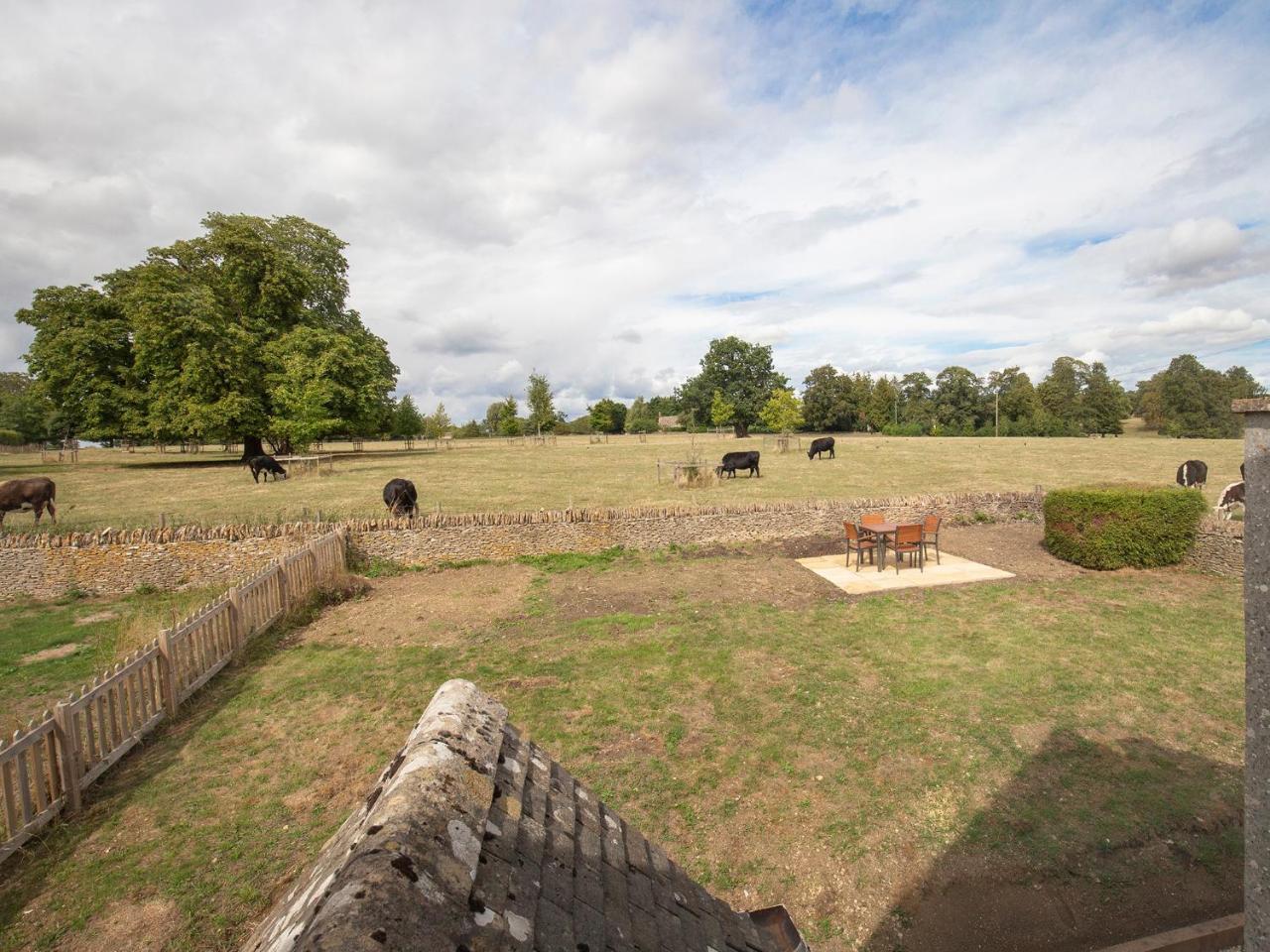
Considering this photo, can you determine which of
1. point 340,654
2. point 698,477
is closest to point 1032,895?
point 340,654

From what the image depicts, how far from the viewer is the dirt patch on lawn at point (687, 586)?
10.2 metres

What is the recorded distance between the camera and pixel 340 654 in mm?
8328

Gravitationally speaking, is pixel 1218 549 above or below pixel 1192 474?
below

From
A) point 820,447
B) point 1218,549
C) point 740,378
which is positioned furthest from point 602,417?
point 1218,549

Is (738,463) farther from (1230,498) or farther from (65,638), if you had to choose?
(65,638)

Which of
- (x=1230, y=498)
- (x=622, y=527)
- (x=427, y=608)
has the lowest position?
(x=427, y=608)

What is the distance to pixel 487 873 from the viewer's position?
1.44m

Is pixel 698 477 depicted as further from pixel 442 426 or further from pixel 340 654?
pixel 442 426

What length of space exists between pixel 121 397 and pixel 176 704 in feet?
114

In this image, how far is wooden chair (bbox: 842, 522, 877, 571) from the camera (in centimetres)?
1196

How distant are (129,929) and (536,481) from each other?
23.2 metres

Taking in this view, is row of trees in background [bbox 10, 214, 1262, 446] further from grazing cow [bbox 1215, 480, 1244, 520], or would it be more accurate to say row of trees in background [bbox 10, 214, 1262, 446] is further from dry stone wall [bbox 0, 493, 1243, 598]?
grazing cow [bbox 1215, 480, 1244, 520]

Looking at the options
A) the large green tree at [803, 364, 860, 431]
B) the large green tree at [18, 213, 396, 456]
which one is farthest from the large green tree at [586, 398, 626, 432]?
the large green tree at [18, 213, 396, 456]

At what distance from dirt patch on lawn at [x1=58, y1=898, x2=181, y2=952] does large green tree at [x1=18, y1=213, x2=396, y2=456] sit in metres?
31.5
